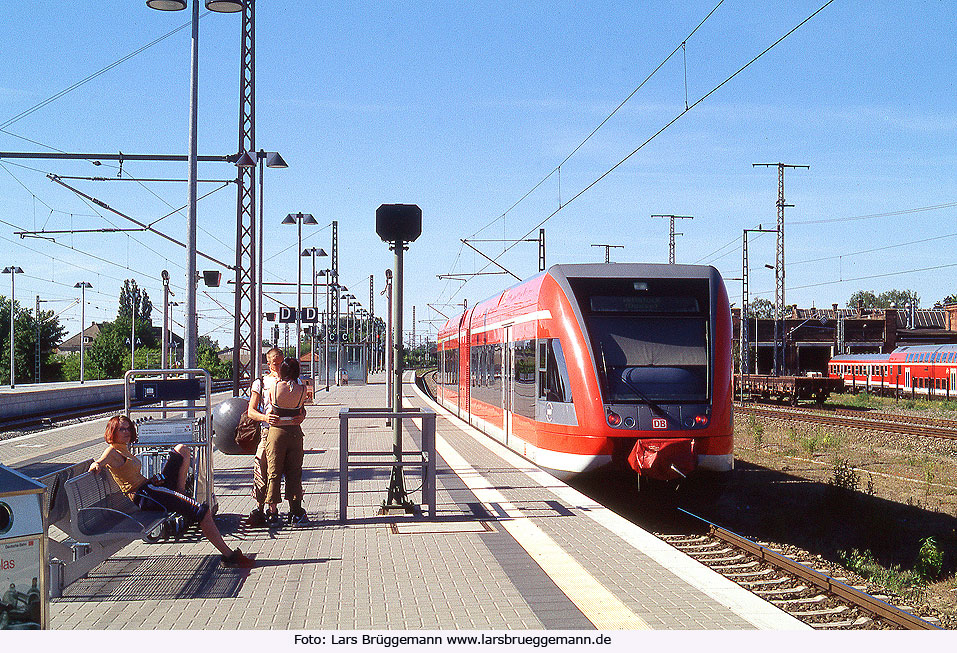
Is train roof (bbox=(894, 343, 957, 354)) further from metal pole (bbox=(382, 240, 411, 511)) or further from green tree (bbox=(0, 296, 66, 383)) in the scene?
green tree (bbox=(0, 296, 66, 383))

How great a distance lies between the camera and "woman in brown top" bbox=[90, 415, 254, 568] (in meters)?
6.81

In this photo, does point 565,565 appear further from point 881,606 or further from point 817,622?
point 881,606

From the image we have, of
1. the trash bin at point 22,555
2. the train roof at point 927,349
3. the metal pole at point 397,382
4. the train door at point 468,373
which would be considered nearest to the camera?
the trash bin at point 22,555

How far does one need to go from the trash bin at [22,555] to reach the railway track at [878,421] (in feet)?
66.6

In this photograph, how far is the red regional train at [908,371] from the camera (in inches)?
1625

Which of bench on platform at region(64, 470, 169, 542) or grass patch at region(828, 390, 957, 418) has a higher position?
bench on platform at region(64, 470, 169, 542)

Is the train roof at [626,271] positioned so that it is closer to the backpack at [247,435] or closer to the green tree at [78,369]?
the backpack at [247,435]

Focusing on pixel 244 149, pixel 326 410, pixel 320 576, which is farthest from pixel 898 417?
pixel 320 576

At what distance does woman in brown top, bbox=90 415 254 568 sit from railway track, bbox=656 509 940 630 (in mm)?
4256

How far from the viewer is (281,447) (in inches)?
327

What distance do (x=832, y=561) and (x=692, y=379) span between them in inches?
101

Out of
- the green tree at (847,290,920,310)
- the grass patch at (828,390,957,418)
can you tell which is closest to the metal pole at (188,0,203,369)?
the grass patch at (828,390,957,418)

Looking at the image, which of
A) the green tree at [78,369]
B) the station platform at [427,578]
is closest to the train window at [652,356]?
the station platform at [427,578]

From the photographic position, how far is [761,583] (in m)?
8.07
